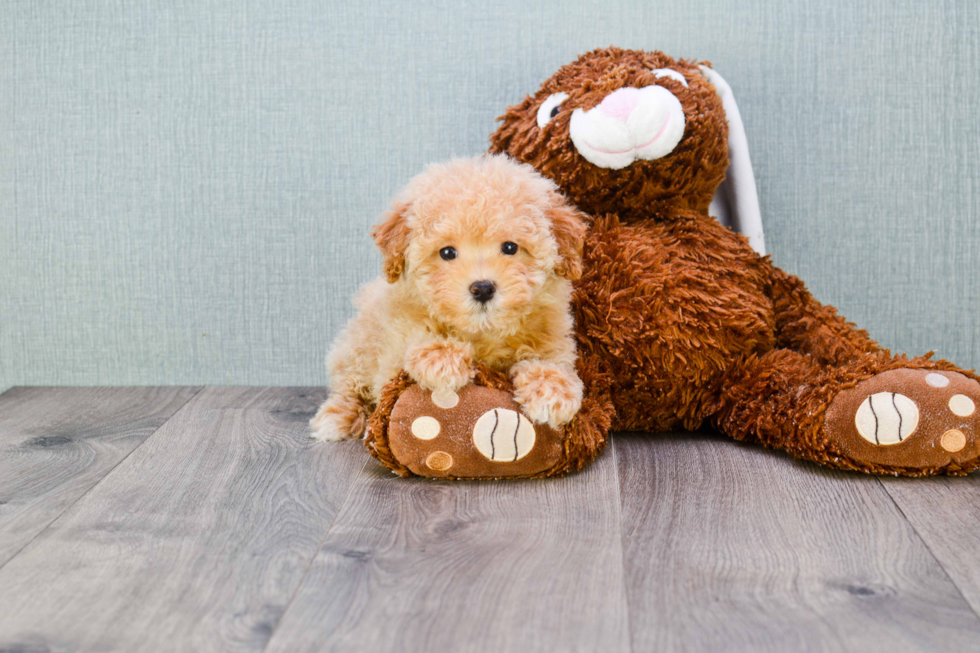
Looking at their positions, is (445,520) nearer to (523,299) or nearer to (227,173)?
(523,299)

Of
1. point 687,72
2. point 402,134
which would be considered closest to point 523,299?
point 687,72

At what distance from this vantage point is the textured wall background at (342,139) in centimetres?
149

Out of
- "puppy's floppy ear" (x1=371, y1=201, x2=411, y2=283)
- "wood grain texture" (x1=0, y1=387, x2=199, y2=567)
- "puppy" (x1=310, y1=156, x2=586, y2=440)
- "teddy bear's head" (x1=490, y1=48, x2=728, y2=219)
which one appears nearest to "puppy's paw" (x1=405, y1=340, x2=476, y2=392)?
"puppy" (x1=310, y1=156, x2=586, y2=440)

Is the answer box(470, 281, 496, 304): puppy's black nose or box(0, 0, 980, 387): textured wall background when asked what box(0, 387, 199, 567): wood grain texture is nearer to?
box(0, 0, 980, 387): textured wall background

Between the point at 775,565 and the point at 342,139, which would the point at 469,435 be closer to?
the point at 775,565

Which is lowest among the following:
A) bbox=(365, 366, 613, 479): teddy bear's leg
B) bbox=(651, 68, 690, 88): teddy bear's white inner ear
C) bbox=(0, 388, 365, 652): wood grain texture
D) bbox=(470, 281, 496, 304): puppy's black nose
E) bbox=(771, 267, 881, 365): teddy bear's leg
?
bbox=(0, 388, 365, 652): wood grain texture

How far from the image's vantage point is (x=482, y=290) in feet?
3.37

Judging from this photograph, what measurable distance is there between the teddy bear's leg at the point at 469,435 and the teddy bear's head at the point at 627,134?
0.36 metres

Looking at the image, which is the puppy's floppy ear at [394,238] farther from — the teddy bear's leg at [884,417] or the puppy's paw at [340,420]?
the teddy bear's leg at [884,417]

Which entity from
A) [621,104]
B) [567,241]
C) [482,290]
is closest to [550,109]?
[621,104]

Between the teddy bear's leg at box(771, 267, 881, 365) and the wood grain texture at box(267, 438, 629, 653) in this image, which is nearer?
the wood grain texture at box(267, 438, 629, 653)

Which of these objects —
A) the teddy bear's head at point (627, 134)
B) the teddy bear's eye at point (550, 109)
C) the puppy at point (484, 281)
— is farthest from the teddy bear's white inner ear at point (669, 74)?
the puppy at point (484, 281)

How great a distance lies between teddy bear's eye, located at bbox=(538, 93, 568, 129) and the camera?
128 cm

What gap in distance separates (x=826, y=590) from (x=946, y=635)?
108 millimetres
